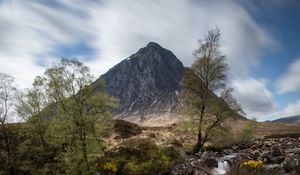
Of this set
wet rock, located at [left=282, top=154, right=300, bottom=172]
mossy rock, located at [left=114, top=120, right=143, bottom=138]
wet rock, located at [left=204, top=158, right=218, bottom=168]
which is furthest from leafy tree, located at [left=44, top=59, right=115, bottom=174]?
mossy rock, located at [left=114, top=120, right=143, bottom=138]

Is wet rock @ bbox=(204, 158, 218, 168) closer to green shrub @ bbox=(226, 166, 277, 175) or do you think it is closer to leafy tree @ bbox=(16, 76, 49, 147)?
green shrub @ bbox=(226, 166, 277, 175)

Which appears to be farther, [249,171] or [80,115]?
[80,115]

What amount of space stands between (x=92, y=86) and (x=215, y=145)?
16910 millimetres

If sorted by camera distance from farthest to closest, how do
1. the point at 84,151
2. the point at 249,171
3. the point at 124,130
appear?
the point at 124,130, the point at 84,151, the point at 249,171

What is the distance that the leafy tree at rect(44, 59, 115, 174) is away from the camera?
25078mm

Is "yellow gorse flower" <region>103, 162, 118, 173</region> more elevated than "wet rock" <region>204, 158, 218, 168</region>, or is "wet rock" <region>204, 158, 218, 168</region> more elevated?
"wet rock" <region>204, 158, 218, 168</region>

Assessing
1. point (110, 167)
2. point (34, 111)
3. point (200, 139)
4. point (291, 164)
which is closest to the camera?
point (291, 164)

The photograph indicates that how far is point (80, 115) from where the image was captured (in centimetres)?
2527

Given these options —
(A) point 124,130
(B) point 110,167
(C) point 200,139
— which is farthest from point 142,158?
(A) point 124,130

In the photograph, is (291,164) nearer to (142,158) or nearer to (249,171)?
(249,171)

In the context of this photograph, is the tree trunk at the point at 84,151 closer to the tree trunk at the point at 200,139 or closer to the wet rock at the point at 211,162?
the wet rock at the point at 211,162

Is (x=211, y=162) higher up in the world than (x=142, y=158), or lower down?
lower down

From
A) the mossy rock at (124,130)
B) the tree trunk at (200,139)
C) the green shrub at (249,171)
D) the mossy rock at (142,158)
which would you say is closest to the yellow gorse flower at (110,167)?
the mossy rock at (142,158)

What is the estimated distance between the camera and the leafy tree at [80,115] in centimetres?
2508
